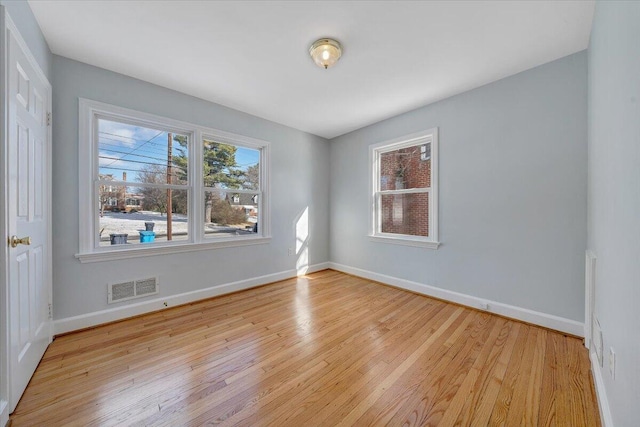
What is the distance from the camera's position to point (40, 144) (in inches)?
71.6

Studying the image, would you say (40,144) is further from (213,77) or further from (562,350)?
(562,350)

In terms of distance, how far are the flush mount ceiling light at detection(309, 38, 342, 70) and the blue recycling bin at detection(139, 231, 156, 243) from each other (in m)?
2.48

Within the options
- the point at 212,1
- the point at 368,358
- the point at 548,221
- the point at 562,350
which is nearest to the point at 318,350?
the point at 368,358

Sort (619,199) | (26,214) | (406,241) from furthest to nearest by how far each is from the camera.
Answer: (406,241) → (26,214) → (619,199)

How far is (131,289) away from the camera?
8.14 feet

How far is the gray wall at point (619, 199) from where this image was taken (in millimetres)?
899

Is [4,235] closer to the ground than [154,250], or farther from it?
farther from it

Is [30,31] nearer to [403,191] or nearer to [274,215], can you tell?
[274,215]

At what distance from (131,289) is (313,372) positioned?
6.83ft

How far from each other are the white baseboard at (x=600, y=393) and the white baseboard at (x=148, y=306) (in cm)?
324

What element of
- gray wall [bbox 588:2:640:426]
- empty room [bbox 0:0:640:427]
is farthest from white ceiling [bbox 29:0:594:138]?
gray wall [bbox 588:2:640:426]

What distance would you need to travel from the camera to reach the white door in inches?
51.7

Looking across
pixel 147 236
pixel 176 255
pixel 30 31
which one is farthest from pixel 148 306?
pixel 30 31

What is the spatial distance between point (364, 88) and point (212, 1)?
5.34ft
